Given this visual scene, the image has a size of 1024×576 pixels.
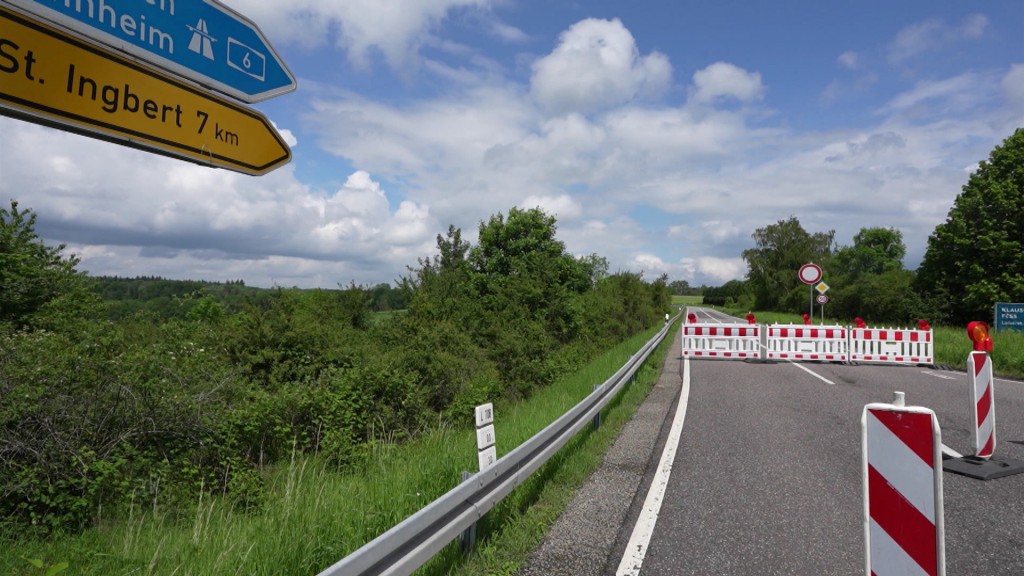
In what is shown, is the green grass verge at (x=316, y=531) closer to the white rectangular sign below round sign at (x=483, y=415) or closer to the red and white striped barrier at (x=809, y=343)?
the white rectangular sign below round sign at (x=483, y=415)

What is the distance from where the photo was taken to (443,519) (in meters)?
3.23

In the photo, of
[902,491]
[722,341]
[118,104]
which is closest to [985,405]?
[902,491]

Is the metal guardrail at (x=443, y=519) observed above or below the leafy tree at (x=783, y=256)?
below

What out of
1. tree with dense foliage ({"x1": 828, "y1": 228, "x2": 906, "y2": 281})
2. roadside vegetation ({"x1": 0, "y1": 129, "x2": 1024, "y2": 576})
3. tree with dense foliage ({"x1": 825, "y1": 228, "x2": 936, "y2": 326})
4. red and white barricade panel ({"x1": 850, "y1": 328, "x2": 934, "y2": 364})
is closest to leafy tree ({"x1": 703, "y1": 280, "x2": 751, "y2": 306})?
tree with dense foliage ({"x1": 828, "y1": 228, "x2": 906, "y2": 281})

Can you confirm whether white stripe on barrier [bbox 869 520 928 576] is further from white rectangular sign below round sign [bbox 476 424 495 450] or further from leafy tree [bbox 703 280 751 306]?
leafy tree [bbox 703 280 751 306]

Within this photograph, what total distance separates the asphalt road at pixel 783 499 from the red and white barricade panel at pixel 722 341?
7.81 meters

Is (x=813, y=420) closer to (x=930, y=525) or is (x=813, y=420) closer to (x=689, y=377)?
(x=689, y=377)

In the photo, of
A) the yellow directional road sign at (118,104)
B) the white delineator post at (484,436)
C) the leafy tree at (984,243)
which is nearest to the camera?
the yellow directional road sign at (118,104)

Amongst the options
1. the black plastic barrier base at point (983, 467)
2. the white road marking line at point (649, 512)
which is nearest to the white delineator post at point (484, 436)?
the white road marking line at point (649, 512)

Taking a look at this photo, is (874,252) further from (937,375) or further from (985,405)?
(985,405)

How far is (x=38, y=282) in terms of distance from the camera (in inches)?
560

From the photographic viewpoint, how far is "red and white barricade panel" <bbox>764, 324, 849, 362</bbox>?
1675 centimetres

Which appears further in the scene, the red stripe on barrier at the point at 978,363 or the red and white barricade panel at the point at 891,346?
the red and white barricade panel at the point at 891,346

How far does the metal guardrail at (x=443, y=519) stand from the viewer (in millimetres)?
2455
